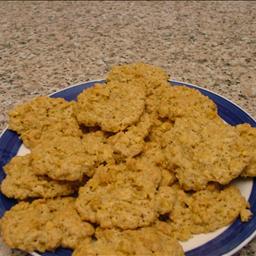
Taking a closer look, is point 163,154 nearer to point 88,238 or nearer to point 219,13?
point 88,238

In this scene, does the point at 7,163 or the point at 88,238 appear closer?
the point at 88,238

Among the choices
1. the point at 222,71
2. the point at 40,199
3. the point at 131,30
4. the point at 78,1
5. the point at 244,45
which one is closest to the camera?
the point at 40,199

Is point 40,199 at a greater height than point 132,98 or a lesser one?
lesser

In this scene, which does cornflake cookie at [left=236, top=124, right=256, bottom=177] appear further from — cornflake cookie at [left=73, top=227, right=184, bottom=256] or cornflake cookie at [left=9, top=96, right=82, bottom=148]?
cornflake cookie at [left=9, top=96, right=82, bottom=148]

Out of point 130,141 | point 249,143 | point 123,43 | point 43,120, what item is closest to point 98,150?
point 130,141

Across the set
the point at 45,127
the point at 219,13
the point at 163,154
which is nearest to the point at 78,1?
the point at 219,13

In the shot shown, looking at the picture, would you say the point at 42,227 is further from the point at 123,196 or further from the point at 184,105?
the point at 184,105

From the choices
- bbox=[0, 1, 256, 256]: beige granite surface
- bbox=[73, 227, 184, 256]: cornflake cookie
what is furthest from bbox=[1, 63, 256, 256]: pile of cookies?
bbox=[0, 1, 256, 256]: beige granite surface
